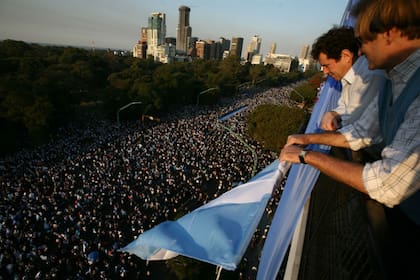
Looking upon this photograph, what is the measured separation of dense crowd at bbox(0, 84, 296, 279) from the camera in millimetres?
9883

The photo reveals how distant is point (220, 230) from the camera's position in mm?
2371

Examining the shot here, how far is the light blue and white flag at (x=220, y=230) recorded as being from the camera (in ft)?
7.45

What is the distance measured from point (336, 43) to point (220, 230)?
228cm

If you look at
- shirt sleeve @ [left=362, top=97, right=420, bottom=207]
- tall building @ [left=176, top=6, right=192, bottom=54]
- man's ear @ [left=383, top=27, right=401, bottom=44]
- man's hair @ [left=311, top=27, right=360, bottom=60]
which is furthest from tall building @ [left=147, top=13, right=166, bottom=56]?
shirt sleeve @ [left=362, top=97, right=420, bottom=207]

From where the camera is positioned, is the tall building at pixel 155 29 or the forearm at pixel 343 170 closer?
the forearm at pixel 343 170

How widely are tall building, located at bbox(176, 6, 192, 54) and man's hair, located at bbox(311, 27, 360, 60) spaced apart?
594ft

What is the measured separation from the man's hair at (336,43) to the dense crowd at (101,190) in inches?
383

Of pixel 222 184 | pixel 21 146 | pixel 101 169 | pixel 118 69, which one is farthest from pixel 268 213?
pixel 118 69

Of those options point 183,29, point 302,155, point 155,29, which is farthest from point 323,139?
point 183,29

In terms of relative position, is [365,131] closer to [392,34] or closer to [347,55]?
[392,34]

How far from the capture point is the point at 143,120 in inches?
1234

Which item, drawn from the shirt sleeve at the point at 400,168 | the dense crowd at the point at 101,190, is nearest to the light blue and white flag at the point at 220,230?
the shirt sleeve at the point at 400,168

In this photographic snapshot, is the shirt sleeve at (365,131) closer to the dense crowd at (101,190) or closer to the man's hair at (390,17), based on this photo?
the man's hair at (390,17)

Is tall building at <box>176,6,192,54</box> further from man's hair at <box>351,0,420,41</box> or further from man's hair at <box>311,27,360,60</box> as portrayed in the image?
man's hair at <box>351,0,420,41</box>
